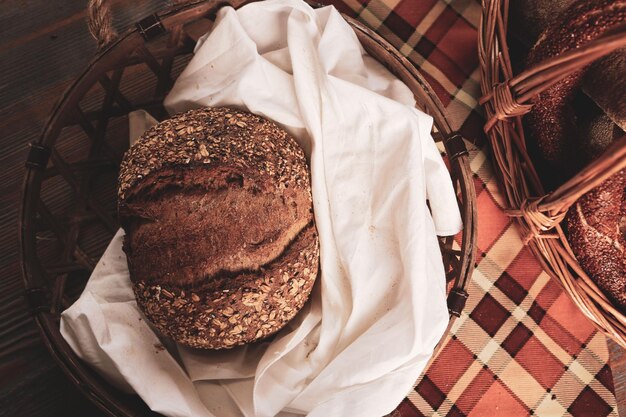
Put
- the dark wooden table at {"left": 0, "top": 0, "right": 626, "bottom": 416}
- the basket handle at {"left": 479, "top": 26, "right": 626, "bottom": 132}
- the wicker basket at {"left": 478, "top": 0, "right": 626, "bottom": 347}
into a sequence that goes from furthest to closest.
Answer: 1. the dark wooden table at {"left": 0, "top": 0, "right": 626, "bottom": 416}
2. the wicker basket at {"left": 478, "top": 0, "right": 626, "bottom": 347}
3. the basket handle at {"left": 479, "top": 26, "right": 626, "bottom": 132}

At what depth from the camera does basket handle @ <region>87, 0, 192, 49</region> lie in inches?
36.0

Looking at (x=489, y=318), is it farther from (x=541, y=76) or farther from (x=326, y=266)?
(x=541, y=76)

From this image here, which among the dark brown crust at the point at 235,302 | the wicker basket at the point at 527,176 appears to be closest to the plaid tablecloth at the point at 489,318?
the wicker basket at the point at 527,176

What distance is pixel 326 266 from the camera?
0.91 m

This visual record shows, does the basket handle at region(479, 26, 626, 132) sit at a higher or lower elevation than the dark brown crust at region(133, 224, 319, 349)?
higher

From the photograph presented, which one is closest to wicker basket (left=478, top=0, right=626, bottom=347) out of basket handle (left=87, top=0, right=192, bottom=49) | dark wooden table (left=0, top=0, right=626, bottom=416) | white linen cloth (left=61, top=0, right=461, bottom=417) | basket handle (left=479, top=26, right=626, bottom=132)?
basket handle (left=479, top=26, right=626, bottom=132)

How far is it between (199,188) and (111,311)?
0.30 m

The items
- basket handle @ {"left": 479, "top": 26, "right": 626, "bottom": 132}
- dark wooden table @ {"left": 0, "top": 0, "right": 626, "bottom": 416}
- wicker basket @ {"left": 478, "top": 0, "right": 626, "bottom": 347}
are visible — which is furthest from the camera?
dark wooden table @ {"left": 0, "top": 0, "right": 626, "bottom": 416}

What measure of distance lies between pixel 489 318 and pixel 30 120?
1.13 meters

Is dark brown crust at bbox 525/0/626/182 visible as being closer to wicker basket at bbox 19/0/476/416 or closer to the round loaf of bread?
wicker basket at bbox 19/0/476/416

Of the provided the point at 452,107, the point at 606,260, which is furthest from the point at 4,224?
the point at 606,260

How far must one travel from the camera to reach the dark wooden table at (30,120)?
108 cm

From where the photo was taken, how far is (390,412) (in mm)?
917

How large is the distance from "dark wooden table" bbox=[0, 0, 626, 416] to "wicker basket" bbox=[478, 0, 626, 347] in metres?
0.34
